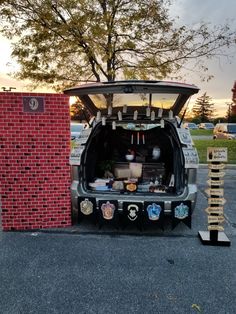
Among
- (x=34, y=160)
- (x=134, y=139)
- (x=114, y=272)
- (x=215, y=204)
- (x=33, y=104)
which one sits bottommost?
(x=114, y=272)

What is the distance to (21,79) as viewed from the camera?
31.2ft

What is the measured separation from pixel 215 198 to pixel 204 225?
0.89 meters

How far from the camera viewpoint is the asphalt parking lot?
2736 millimetres

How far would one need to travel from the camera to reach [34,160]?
4391 millimetres

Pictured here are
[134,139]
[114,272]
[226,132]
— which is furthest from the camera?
[226,132]

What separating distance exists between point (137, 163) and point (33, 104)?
188 centimetres

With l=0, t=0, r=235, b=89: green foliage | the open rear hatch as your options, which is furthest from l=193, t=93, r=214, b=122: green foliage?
the open rear hatch

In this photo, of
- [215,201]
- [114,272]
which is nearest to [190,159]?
[215,201]

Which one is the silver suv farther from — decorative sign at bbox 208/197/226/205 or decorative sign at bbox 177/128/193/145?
decorative sign at bbox 208/197/226/205

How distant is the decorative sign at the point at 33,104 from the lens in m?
4.25

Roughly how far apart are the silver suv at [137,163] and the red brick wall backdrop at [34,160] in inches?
9.6

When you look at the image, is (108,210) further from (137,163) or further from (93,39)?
(93,39)

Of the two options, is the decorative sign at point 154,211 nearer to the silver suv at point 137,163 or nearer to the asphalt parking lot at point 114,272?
the silver suv at point 137,163

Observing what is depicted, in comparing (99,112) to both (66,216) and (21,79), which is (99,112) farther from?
(21,79)
